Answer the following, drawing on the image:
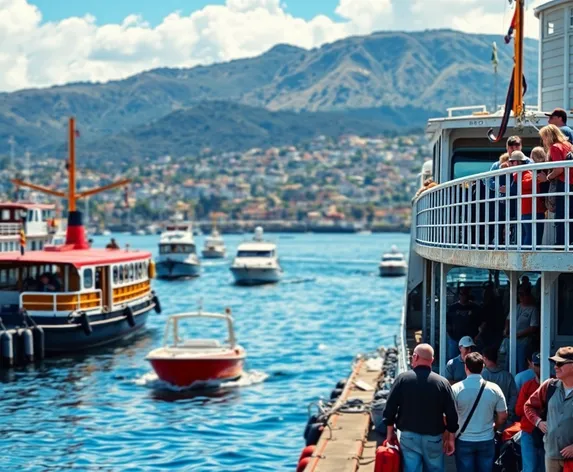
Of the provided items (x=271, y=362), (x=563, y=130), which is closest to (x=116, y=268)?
(x=271, y=362)

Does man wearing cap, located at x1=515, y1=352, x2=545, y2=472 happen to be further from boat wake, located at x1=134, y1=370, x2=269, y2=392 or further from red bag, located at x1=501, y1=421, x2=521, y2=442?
boat wake, located at x1=134, y1=370, x2=269, y2=392

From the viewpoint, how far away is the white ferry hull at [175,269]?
89938 millimetres

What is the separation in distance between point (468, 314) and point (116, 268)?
986 inches

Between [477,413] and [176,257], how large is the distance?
3142 inches

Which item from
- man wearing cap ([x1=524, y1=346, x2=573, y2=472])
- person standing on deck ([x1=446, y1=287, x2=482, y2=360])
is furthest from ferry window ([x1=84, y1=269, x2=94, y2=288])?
man wearing cap ([x1=524, y1=346, x2=573, y2=472])

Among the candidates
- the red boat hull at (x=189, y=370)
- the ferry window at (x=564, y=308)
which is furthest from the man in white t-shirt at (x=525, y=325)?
the red boat hull at (x=189, y=370)

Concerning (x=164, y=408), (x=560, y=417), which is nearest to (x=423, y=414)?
(x=560, y=417)

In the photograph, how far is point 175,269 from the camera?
90.2 metres

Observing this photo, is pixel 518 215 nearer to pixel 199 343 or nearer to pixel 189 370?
pixel 189 370

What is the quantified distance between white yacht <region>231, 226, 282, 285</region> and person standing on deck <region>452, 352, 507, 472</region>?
6938 centimetres

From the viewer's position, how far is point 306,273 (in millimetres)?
101500

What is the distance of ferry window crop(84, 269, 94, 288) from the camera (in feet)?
117

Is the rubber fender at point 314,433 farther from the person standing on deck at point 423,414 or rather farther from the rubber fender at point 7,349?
the rubber fender at point 7,349

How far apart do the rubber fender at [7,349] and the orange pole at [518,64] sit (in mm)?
20332
